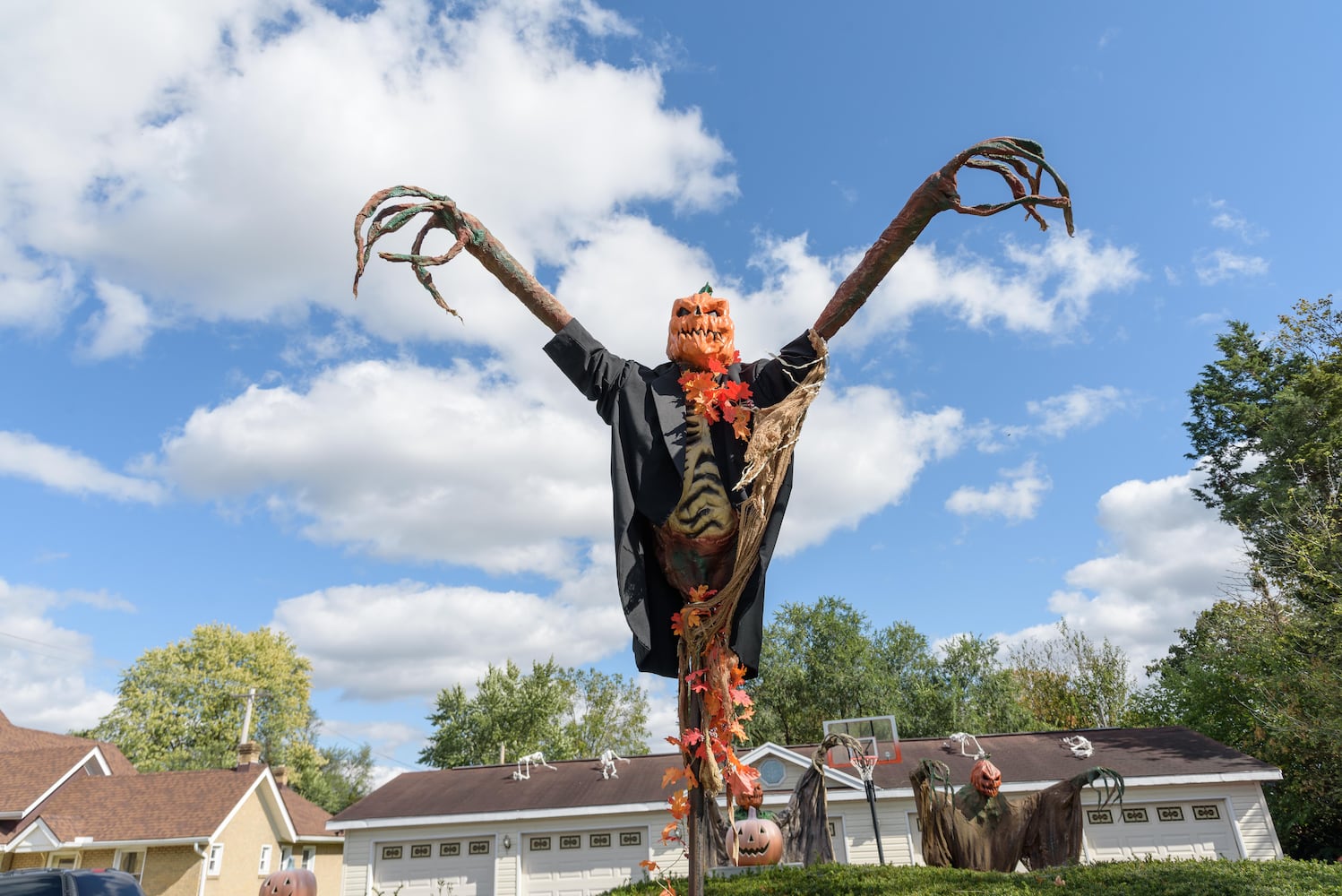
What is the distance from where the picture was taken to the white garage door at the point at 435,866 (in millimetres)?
16578

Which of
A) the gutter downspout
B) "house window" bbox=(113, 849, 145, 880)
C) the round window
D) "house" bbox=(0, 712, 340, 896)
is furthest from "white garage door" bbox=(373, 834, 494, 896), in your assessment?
the round window

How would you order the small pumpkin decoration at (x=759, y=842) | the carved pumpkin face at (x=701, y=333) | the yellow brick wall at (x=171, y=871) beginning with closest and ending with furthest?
the carved pumpkin face at (x=701, y=333)
the small pumpkin decoration at (x=759, y=842)
the yellow brick wall at (x=171, y=871)

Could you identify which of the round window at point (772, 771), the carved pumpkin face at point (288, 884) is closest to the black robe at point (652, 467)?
the carved pumpkin face at point (288, 884)

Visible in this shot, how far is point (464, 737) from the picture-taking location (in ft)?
90.8

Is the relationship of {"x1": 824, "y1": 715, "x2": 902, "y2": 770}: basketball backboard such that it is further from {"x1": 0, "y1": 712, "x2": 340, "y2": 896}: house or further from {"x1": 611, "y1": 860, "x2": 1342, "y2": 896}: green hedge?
{"x1": 0, "y1": 712, "x2": 340, "y2": 896}: house

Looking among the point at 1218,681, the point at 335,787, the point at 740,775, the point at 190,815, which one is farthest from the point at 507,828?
the point at 335,787

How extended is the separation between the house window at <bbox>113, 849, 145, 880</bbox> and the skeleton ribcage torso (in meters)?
20.7

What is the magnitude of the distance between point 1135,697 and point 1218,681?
6249 millimetres

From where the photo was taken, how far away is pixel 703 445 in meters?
3.81

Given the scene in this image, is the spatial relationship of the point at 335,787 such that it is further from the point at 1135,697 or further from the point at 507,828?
the point at 1135,697

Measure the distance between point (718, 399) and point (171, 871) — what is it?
20522 millimetres

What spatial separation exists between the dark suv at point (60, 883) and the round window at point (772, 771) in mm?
12879

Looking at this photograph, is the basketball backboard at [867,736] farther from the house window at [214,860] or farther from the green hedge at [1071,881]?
the house window at [214,860]

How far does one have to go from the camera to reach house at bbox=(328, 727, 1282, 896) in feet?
49.5
